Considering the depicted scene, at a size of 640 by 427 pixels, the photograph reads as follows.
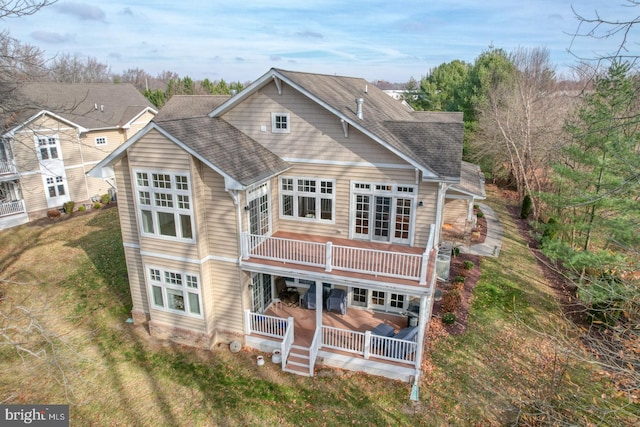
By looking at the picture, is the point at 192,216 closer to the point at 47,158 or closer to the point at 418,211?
the point at 418,211

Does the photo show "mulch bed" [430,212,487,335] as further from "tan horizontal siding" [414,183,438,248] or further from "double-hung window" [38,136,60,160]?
"double-hung window" [38,136,60,160]

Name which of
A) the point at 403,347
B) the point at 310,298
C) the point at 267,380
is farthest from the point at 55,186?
the point at 403,347

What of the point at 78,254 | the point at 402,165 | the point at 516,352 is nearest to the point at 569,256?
the point at 516,352

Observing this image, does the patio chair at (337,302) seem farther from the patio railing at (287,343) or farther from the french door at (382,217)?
the french door at (382,217)

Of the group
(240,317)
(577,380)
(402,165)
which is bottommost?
(577,380)

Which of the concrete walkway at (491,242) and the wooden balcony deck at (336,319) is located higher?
the wooden balcony deck at (336,319)

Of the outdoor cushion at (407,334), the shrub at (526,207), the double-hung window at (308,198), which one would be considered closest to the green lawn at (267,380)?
the outdoor cushion at (407,334)
